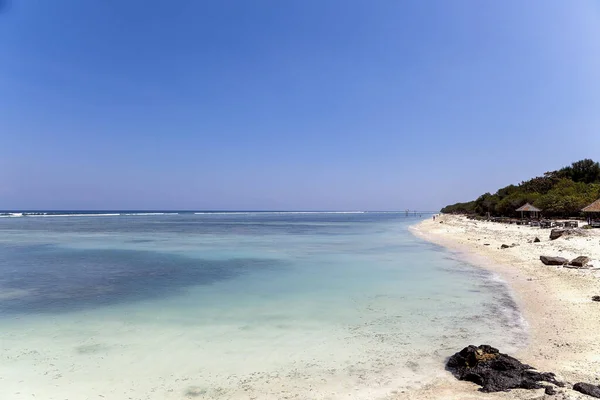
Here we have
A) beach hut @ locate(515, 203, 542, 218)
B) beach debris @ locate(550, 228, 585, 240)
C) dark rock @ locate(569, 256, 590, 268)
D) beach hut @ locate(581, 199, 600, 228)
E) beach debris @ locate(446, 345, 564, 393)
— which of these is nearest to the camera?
beach debris @ locate(446, 345, 564, 393)

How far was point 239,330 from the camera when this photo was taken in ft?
30.0

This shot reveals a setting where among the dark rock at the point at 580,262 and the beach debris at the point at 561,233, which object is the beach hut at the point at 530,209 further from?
the dark rock at the point at 580,262

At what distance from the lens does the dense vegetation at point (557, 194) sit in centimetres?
4922

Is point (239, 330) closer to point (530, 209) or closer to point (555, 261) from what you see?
point (555, 261)

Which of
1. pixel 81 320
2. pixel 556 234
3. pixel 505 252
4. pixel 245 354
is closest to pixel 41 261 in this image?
pixel 81 320

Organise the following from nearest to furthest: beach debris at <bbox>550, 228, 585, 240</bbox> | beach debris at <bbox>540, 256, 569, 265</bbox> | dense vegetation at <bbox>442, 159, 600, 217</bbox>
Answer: beach debris at <bbox>540, 256, 569, 265</bbox>, beach debris at <bbox>550, 228, 585, 240</bbox>, dense vegetation at <bbox>442, 159, 600, 217</bbox>

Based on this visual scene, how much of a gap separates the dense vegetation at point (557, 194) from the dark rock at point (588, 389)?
167 feet

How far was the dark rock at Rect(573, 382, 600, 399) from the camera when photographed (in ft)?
16.8

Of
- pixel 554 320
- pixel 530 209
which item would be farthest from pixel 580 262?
pixel 530 209

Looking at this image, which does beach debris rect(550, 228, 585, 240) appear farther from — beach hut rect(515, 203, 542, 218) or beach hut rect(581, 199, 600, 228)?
beach hut rect(515, 203, 542, 218)

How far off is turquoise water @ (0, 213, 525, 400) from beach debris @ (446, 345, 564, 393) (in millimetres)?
423

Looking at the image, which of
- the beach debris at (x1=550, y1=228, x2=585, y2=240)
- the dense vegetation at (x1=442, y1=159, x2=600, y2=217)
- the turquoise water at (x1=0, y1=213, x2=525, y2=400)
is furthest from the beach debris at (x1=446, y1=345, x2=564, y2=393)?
the dense vegetation at (x1=442, y1=159, x2=600, y2=217)

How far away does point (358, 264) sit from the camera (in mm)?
20062

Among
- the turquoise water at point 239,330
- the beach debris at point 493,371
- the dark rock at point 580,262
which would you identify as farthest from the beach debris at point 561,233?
the beach debris at point 493,371
